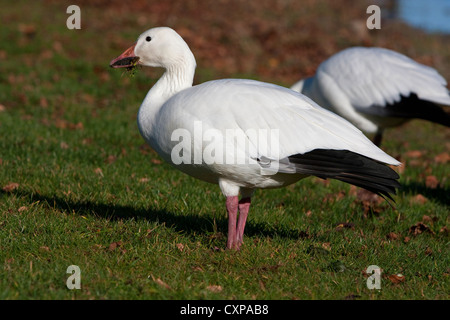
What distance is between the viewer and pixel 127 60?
528 cm

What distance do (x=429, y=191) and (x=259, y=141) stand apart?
3.55 m

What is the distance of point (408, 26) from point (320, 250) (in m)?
16.4

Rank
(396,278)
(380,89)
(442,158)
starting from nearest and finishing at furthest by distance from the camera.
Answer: (396,278) < (380,89) < (442,158)

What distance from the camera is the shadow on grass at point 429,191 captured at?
274 inches

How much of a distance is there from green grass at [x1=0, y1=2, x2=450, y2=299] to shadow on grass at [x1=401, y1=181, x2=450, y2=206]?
0.07 ft

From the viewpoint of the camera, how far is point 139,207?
580cm

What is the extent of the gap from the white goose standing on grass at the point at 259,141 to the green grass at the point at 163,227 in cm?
64

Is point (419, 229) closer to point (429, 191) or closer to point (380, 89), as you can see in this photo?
point (429, 191)

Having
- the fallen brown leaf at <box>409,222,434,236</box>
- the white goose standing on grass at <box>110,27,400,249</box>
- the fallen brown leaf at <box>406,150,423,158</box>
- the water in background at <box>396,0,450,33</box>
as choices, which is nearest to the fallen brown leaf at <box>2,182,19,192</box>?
the white goose standing on grass at <box>110,27,400,249</box>

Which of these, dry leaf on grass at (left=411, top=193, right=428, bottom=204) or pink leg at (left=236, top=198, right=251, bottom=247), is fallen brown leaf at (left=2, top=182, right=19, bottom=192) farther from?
dry leaf on grass at (left=411, top=193, right=428, bottom=204)

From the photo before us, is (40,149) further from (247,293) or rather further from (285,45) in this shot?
(285,45)

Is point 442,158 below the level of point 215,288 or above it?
below

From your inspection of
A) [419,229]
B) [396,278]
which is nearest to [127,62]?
[396,278]

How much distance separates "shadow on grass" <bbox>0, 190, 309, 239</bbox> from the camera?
5.38 meters
